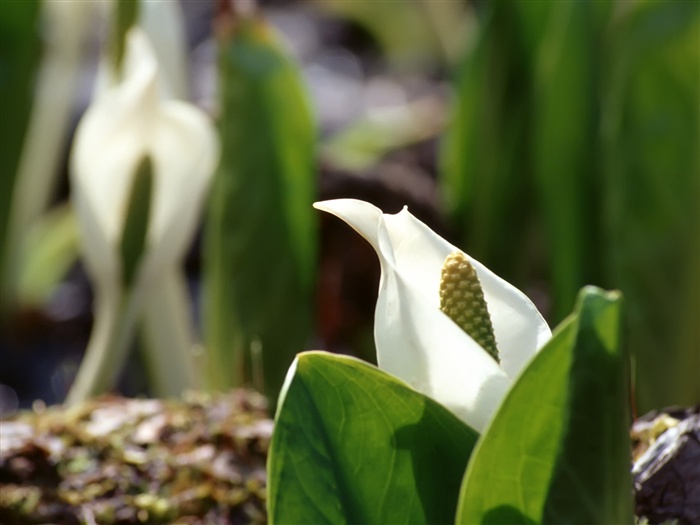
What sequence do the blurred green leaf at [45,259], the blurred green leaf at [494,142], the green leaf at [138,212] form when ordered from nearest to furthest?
the green leaf at [138,212] < the blurred green leaf at [494,142] < the blurred green leaf at [45,259]

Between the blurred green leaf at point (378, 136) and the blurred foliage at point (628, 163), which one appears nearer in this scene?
the blurred foliage at point (628, 163)

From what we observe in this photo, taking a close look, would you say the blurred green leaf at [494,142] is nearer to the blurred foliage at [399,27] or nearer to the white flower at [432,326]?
the white flower at [432,326]

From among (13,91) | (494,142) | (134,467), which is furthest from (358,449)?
(13,91)

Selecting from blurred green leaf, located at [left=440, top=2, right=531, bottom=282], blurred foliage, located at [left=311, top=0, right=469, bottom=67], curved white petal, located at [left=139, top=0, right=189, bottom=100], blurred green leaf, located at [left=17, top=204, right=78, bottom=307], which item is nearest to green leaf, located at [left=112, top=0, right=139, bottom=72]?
curved white petal, located at [left=139, top=0, right=189, bottom=100]

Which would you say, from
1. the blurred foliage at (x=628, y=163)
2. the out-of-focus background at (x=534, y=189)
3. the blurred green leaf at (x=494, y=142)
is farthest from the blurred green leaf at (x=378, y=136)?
the blurred foliage at (x=628, y=163)

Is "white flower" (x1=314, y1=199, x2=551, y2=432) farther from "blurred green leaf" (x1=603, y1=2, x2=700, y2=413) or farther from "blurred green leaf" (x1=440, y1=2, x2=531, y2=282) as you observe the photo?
"blurred green leaf" (x1=440, y1=2, x2=531, y2=282)

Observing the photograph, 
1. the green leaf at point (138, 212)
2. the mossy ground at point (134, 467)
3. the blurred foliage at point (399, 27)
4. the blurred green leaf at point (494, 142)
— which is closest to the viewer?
the mossy ground at point (134, 467)

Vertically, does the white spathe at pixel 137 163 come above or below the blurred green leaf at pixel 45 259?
above

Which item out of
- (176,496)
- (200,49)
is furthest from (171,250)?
(200,49)
